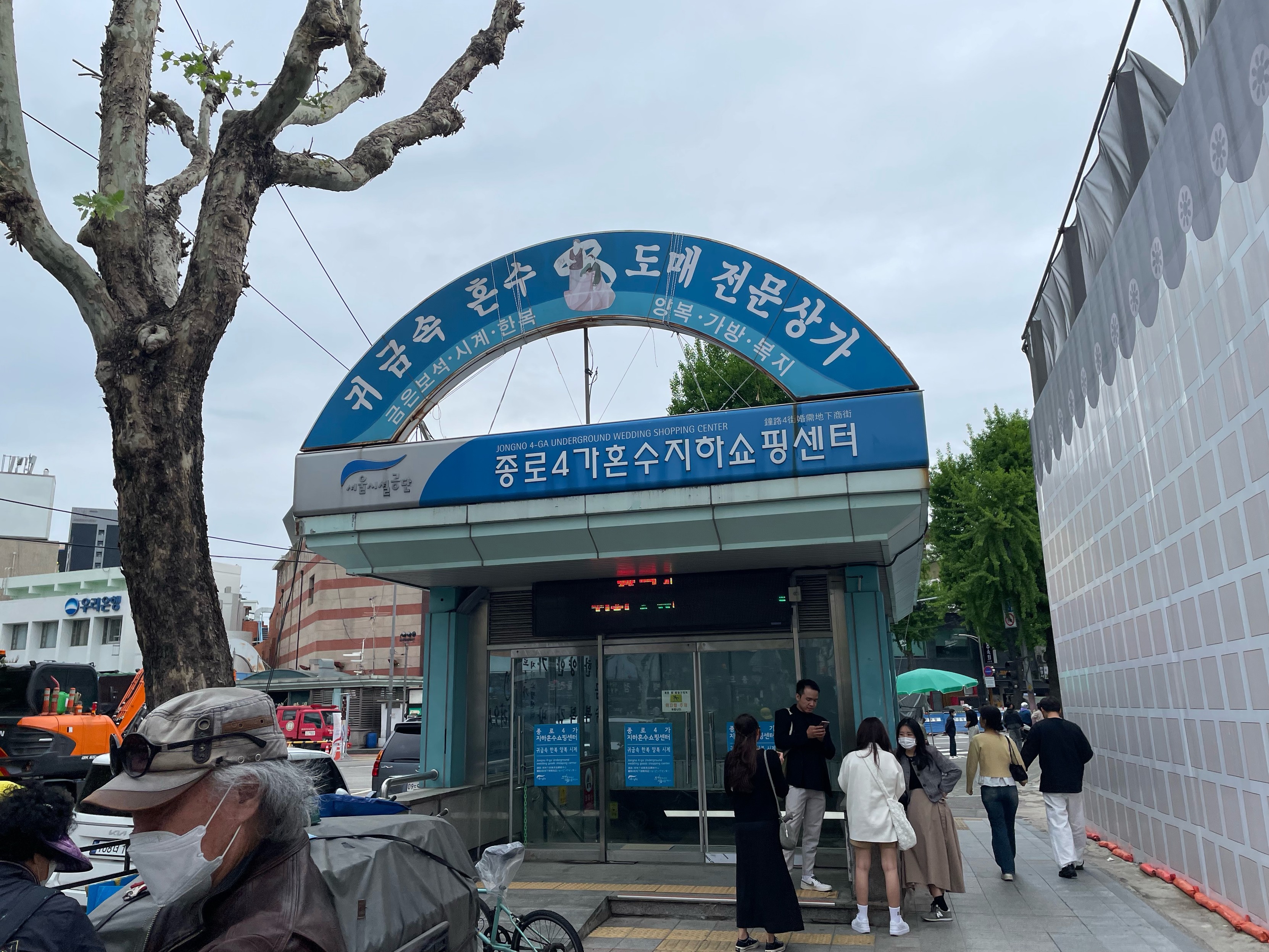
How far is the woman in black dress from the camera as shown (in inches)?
249

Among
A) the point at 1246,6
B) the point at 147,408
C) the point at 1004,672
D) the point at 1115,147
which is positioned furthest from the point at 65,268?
the point at 1004,672

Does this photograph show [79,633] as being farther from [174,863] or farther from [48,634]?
[174,863]

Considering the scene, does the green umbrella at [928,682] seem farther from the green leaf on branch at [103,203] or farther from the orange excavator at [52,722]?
the green leaf on branch at [103,203]

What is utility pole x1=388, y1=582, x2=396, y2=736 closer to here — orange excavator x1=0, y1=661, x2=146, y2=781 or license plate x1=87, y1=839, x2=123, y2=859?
orange excavator x1=0, y1=661, x2=146, y2=781

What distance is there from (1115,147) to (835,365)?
3.81m

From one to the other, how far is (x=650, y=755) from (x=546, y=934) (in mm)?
3456

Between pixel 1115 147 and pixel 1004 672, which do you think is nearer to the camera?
pixel 1115 147

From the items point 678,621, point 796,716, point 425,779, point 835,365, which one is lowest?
point 425,779

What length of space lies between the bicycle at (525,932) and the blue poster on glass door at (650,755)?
3.28m

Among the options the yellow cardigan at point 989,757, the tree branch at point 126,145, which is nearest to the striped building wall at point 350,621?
the yellow cardigan at point 989,757

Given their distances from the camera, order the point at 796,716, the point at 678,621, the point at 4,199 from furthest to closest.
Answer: the point at 678,621 → the point at 796,716 → the point at 4,199

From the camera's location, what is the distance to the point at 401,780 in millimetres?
7699

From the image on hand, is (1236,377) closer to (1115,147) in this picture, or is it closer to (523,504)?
(1115,147)

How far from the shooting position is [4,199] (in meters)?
5.04
